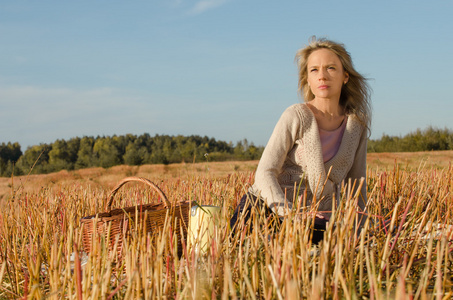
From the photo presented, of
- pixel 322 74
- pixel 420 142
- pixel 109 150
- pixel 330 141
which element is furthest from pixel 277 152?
pixel 109 150

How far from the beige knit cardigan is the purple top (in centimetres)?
6

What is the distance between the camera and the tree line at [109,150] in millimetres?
19531

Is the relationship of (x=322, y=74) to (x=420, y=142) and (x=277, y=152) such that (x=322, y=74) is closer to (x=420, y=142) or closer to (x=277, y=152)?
(x=277, y=152)

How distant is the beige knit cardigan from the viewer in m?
2.54

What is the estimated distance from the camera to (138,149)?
20906 millimetres

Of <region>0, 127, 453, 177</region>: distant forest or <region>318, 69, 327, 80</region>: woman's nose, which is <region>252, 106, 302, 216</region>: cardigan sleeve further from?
<region>0, 127, 453, 177</region>: distant forest

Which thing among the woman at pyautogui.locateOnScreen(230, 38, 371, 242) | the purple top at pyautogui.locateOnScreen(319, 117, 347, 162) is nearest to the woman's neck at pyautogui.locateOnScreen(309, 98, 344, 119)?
the woman at pyautogui.locateOnScreen(230, 38, 371, 242)

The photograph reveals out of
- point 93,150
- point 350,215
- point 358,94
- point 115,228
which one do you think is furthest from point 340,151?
point 93,150

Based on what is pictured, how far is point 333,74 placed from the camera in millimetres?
2771

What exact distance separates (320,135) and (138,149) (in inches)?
739

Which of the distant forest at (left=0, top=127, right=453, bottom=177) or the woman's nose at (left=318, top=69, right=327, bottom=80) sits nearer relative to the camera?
the woman's nose at (left=318, top=69, right=327, bottom=80)

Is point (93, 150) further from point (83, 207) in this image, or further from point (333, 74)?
point (333, 74)

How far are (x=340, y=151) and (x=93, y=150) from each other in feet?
69.6

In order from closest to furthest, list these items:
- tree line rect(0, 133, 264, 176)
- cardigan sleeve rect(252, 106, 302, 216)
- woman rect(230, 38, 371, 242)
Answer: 1. cardigan sleeve rect(252, 106, 302, 216)
2. woman rect(230, 38, 371, 242)
3. tree line rect(0, 133, 264, 176)
